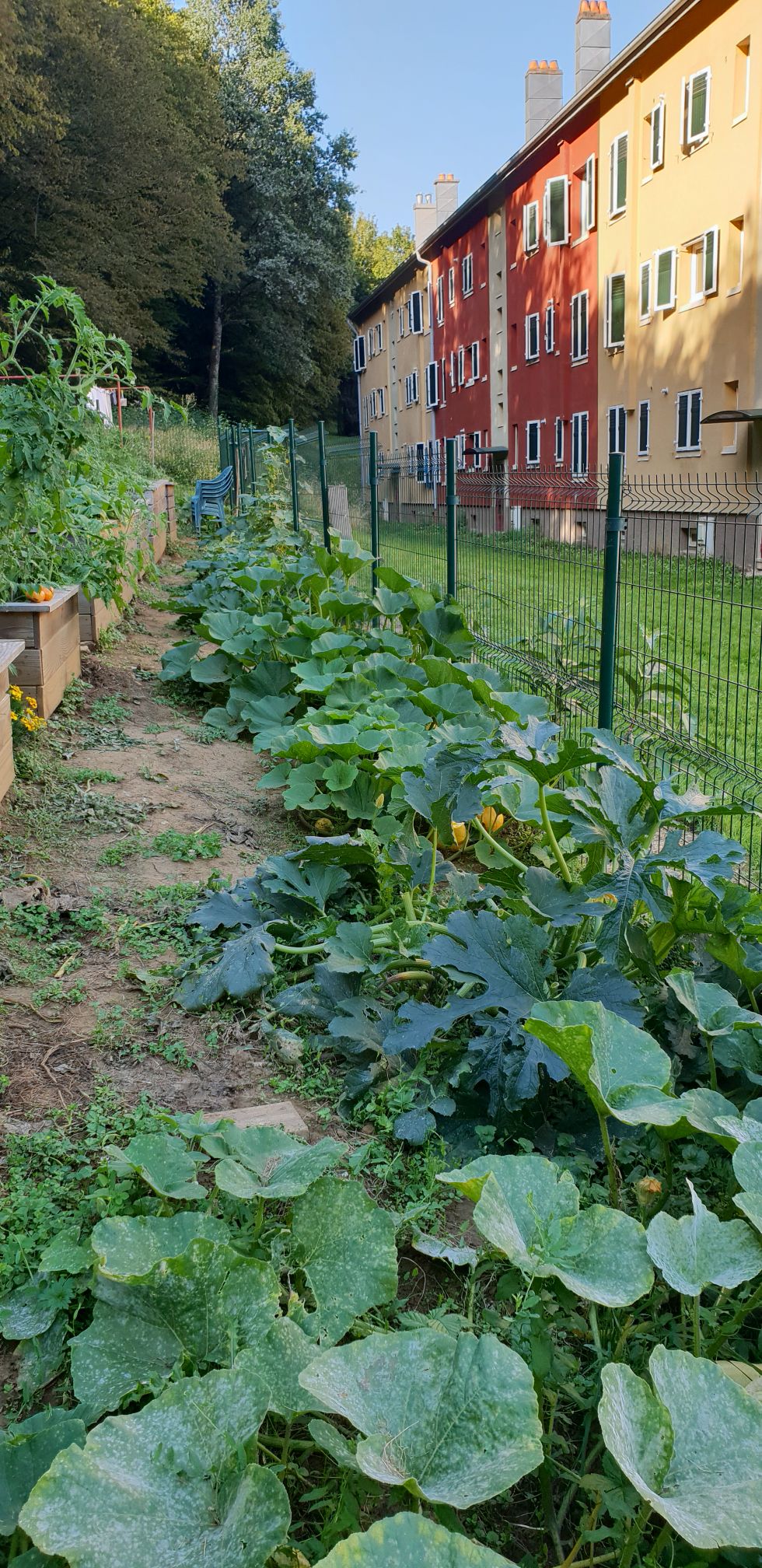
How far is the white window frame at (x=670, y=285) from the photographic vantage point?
17.4 meters

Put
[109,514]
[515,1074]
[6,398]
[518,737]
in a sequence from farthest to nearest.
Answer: [109,514] < [6,398] < [518,737] < [515,1074]

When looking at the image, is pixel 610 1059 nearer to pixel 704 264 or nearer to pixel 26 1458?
pixel 26 1458

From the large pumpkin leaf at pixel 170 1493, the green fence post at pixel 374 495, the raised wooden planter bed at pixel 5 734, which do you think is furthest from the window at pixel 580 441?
the large pumpkin leaf at pixel 170 1493

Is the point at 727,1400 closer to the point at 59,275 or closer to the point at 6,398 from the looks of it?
the point at 6,398

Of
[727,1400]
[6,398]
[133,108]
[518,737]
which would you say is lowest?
[727,1400]

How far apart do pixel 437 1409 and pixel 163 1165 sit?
0.78 meters

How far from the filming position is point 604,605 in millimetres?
4422

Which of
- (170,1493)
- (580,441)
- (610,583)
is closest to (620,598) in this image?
(610,583)

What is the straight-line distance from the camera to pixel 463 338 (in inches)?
A: 1254

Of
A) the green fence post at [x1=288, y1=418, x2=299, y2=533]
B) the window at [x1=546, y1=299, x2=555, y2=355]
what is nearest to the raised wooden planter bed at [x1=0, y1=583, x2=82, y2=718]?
the green fence post at [x1=288, y1=418, x2=299, y2=533]

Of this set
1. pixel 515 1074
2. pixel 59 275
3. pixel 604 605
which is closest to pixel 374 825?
pixel 604 605

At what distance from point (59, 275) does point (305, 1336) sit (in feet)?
96.7

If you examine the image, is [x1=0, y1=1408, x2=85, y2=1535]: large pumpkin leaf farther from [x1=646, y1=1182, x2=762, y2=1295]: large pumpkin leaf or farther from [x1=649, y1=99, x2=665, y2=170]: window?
[x1=649, y1=99, x2=665, y2=170]: window

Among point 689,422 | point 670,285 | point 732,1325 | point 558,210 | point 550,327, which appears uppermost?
point 558,210
